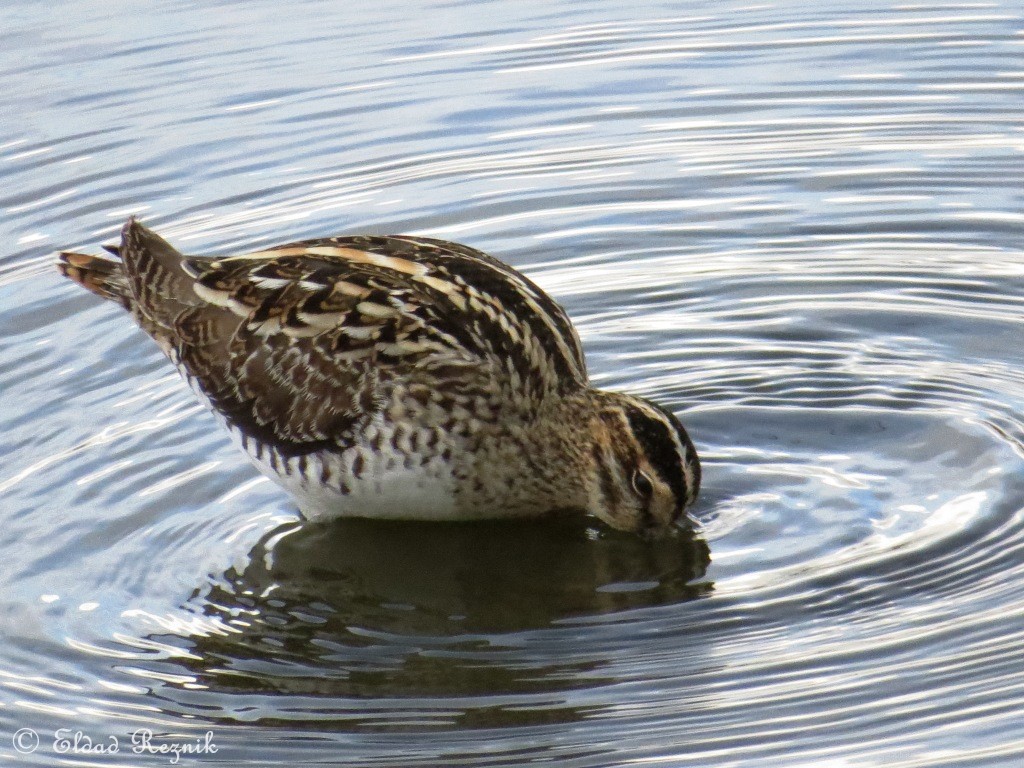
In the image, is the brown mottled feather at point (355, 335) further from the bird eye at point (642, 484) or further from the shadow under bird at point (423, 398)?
the bird eye at point (642, 484)

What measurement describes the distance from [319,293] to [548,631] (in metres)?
2.80

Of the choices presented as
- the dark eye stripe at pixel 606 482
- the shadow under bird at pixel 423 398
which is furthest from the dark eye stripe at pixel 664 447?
the dark eye stripe at pixel 606 482

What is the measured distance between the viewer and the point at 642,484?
10539mm

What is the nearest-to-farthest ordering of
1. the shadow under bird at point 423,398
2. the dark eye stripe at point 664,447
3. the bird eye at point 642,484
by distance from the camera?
the dark eye stripe at point 664,447, the bird eye at point 642,484, the shadow under bird at point 423,398

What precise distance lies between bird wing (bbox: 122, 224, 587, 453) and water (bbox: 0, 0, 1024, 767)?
31.3 inches

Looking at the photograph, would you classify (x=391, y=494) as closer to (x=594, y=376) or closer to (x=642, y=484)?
(x=642, y=484)

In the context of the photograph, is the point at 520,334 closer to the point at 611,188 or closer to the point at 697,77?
the point at 611,188

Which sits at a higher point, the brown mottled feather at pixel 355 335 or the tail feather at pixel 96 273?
the tail feather at pixel 96 273

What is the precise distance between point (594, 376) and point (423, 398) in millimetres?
2197

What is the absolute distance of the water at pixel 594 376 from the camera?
8.98 m

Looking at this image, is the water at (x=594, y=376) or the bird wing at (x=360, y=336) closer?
the water at (x=594, y=376)

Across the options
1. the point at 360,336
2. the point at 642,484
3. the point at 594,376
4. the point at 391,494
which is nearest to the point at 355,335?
the point at 360,336

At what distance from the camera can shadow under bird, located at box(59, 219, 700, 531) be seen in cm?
1077

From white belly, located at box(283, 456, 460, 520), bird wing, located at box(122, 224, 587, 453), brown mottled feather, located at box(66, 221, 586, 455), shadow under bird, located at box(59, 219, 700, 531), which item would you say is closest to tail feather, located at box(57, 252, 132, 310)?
brown mottled feather, located at box(66, 221, 586, 455)
